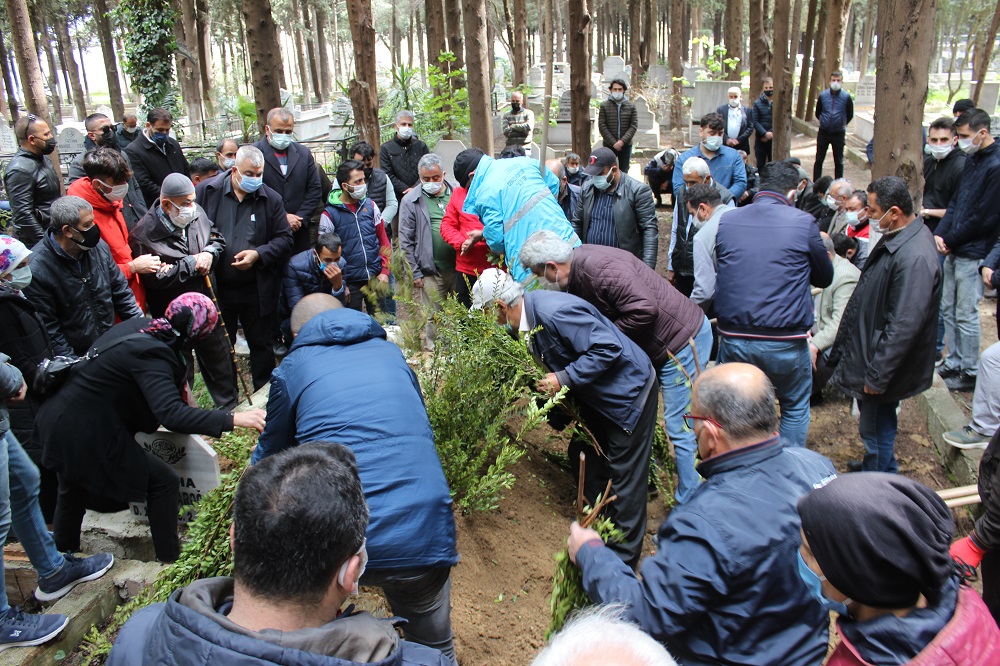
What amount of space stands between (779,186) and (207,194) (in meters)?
4.17

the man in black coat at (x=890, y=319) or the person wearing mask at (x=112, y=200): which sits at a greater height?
the person wearing mask at (x=112, y=200)

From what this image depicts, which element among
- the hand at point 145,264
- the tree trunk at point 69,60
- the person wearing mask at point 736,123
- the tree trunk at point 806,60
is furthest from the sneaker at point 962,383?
the tree trunk at point 69,60

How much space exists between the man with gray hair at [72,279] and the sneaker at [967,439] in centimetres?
536

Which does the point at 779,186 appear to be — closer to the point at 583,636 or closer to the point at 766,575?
the point at 766,575

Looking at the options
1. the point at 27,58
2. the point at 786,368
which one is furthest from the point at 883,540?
the point at 27,58

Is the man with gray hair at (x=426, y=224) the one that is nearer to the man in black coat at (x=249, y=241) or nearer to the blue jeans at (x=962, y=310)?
the man in black coat at (x=249, y=241)

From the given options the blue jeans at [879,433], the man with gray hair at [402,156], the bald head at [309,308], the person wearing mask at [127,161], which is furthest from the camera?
the man with gray hair at [402,156]

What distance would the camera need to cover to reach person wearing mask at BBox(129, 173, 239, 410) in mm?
5102

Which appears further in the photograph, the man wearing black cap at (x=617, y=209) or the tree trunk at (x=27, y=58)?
the tree trunk at (x=27, y=58)

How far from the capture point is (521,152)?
8.18 metres

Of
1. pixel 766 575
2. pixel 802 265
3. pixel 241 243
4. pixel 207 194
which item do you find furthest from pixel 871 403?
pixel 207 194

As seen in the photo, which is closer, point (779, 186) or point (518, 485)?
point (518, 485)

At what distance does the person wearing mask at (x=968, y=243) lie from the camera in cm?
582

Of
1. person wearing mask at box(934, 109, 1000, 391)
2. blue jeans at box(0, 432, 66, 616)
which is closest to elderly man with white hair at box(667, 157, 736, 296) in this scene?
person wearing mask at box(934, 109, 1000, 391)
